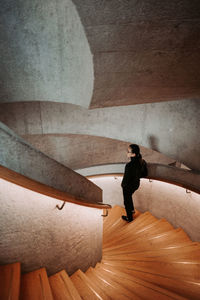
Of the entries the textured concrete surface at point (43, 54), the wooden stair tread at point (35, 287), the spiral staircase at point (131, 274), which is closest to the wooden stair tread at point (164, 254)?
the spiral staircase at point (131, 274)

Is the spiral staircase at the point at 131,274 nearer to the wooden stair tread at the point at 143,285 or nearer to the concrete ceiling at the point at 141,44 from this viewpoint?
the wooden stair tread at the point at 143,285

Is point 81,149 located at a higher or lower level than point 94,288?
higher

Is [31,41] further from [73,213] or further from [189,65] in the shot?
[73,213]

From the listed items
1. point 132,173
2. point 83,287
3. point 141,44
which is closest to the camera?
point 141,44

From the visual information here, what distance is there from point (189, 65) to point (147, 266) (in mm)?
3195

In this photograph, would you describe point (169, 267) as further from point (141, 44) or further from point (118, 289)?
point (141, 44)

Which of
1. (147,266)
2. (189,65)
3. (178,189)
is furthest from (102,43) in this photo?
(178,189)

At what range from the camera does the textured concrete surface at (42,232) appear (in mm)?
1804

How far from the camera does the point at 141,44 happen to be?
6.97ft

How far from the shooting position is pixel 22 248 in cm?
194

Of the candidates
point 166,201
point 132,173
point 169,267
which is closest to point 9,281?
point 169,267

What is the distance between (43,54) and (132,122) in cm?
305

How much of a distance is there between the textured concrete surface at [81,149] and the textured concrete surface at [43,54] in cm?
329

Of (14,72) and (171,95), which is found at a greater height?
(14,72)
